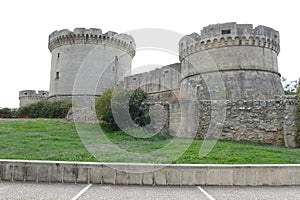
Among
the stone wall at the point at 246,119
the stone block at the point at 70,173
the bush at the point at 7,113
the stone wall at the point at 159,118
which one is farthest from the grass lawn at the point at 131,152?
the bush at the point at 7,113

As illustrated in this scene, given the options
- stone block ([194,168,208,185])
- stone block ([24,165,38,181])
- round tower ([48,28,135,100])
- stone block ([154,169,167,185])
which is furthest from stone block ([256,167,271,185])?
round tower ([48,28,135,100])

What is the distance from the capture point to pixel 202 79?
1873 centimetres

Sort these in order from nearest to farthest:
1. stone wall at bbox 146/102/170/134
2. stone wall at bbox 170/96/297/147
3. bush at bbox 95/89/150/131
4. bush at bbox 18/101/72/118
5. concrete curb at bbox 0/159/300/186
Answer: concrete curb at bbox 0/159/300/186 → stone wall at bbox 170/96/297/147 → stone wall at bbox 146/102/170/134 → bush at bbox 95/89/150/131 → bush at bbox 18/101/72/118

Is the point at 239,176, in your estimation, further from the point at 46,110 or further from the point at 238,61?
the point at 46,110

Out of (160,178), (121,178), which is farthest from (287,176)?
(121,178)

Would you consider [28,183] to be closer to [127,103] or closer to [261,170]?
[261,170]

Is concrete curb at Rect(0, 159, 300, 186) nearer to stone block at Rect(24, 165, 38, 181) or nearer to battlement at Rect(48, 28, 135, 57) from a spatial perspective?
stone block at Rect(24, 165, 38, 181)

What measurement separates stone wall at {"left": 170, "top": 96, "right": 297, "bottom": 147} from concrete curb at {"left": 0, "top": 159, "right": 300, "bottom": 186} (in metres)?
6.08

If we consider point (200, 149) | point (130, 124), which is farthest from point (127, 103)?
point (200, 149)

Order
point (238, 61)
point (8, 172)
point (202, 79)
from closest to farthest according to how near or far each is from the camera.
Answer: point (8, 172) → point (238, 61) → point (202, 79)

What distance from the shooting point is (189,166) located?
218 inches

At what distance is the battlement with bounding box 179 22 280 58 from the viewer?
58.4ft

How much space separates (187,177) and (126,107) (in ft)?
25.8

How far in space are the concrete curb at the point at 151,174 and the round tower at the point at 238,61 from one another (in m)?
12.3
